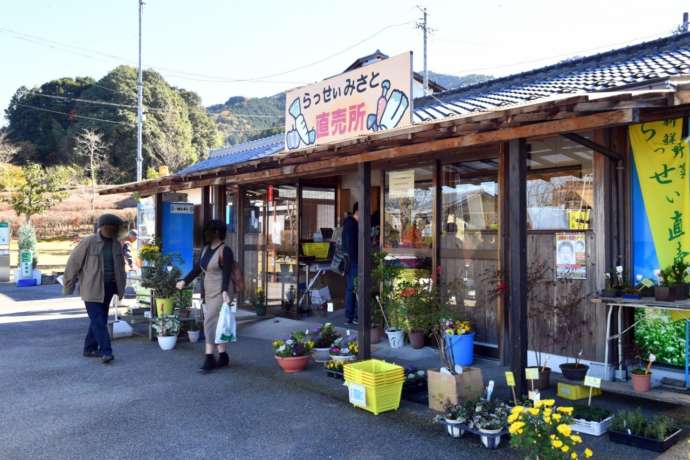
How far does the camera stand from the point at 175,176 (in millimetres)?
9438

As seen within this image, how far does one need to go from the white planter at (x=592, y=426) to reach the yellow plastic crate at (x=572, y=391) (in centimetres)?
70

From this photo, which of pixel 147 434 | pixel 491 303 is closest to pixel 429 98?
pixel 491 303

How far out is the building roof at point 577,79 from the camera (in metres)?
5.39

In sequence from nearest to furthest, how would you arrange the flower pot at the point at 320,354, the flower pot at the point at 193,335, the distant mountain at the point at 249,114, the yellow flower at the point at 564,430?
the yellow flower at the point at 564,430 → the flower pot at the point at 320,354 → the flower pot at the point at 193,335 → the distant mountain at the point at 249,114

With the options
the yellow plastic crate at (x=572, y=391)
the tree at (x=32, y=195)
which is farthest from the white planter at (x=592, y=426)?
the tree at (x=32, y=195)

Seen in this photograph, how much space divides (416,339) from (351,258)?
79.9 inches

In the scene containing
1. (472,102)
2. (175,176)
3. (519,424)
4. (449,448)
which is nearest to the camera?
(519,424)

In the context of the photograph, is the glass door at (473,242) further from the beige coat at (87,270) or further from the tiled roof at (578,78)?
the beige coat at (87,270)

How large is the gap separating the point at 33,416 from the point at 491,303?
489cm

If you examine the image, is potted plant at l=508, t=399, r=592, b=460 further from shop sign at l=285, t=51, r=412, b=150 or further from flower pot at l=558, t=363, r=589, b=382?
shop sign at l=285, t=51, r=412, b=150

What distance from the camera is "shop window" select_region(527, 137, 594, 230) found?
18.5 feet

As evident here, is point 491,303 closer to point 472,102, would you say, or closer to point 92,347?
point 472,102

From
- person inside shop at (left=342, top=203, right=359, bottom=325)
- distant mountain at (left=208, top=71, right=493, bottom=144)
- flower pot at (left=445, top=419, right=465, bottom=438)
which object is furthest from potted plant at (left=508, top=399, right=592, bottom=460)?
distant mountain at (left=208, top=71, right=493, bottom=144)

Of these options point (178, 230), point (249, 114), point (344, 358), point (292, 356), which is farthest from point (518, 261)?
point (249, 114)
